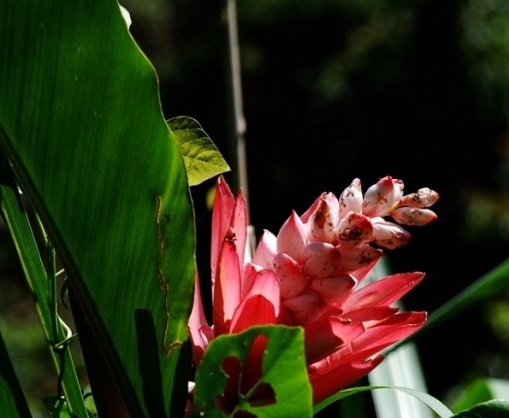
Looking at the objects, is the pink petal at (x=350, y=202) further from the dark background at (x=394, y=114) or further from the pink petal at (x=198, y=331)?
the dark background at (x=394, y=114)

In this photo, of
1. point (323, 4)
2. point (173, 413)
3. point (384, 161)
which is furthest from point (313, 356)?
point (323, 4)

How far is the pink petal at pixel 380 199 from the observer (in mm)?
561

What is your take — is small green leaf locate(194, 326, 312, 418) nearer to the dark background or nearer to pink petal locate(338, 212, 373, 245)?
pink petal locate(338, 212, 373, 245)

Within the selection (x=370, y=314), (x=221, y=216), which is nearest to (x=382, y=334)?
(x=370, y=314)

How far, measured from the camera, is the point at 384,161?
4.79m

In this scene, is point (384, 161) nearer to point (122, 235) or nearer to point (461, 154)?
point (461, 154)

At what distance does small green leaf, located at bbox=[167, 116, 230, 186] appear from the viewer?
0.61 m

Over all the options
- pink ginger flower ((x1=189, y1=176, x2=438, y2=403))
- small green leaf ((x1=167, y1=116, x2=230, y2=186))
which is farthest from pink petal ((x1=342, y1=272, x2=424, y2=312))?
small green leaf ((x1=167, y1=116, x2=230, y2=186))

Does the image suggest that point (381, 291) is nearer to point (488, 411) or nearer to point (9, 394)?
point (488, 411)

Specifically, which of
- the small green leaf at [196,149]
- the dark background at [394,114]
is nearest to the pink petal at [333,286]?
the small green leaf at [196,149]

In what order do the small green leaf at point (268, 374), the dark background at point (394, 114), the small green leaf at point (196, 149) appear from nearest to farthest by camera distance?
1. the small green leaf at point (268, 374)
2. the small green leaf at point (196, 149)
3. the dark background at point (394, 114)

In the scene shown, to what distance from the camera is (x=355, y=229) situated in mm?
542

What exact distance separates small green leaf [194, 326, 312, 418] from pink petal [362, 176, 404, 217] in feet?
0.31

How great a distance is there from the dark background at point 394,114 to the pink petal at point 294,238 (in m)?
3.99
